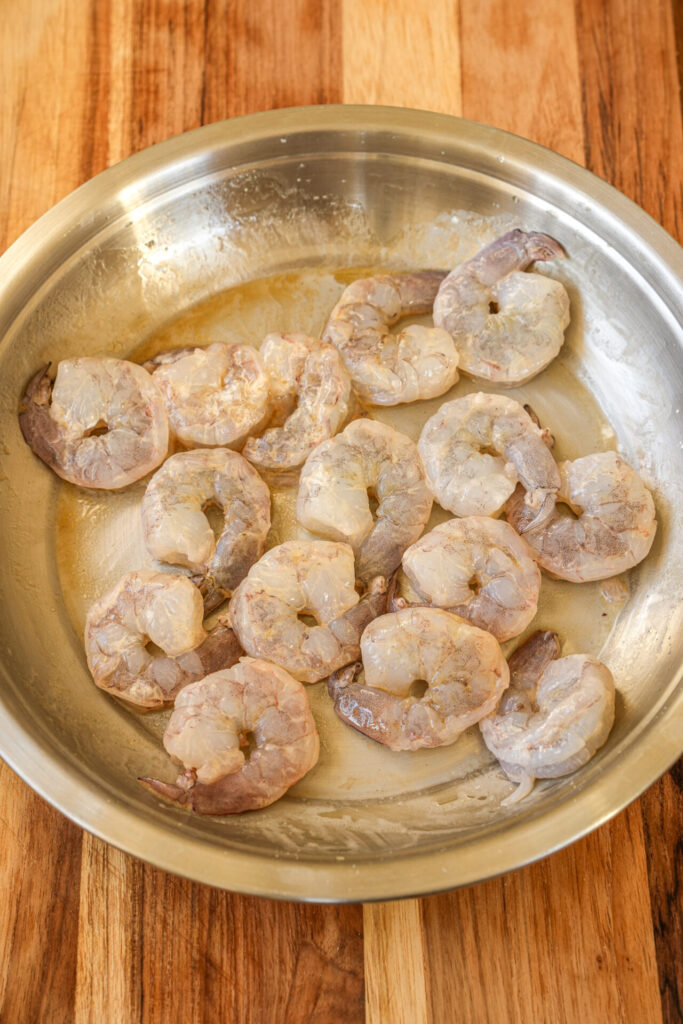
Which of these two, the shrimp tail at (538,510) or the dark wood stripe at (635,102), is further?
the dark wood stripe at (635,102)

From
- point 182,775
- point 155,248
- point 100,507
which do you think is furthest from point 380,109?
point 182,775

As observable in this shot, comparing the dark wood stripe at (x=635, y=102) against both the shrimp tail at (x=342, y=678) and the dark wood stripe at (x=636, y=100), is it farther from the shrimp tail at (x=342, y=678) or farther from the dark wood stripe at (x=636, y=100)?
the shrimp tail at (x=342, y=678)

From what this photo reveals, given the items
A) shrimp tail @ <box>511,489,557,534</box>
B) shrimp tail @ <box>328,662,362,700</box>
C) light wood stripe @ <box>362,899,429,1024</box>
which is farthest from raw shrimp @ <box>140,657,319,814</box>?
shrimp tail @ <box>511,489,557,534</box>

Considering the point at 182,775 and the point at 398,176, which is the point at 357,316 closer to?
the point at 398,176

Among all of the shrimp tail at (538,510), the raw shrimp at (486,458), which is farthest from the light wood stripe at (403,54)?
the shrimp tail at (538,510)

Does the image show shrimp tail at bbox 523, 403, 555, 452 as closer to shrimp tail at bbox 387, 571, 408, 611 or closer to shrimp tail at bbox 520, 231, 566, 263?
shrimp tail at bbox 520, 231, 566, 263

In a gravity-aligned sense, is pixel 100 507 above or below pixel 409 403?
below

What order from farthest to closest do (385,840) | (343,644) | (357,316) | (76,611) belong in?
(357,316), (76,611), (343,644), (385,840)
